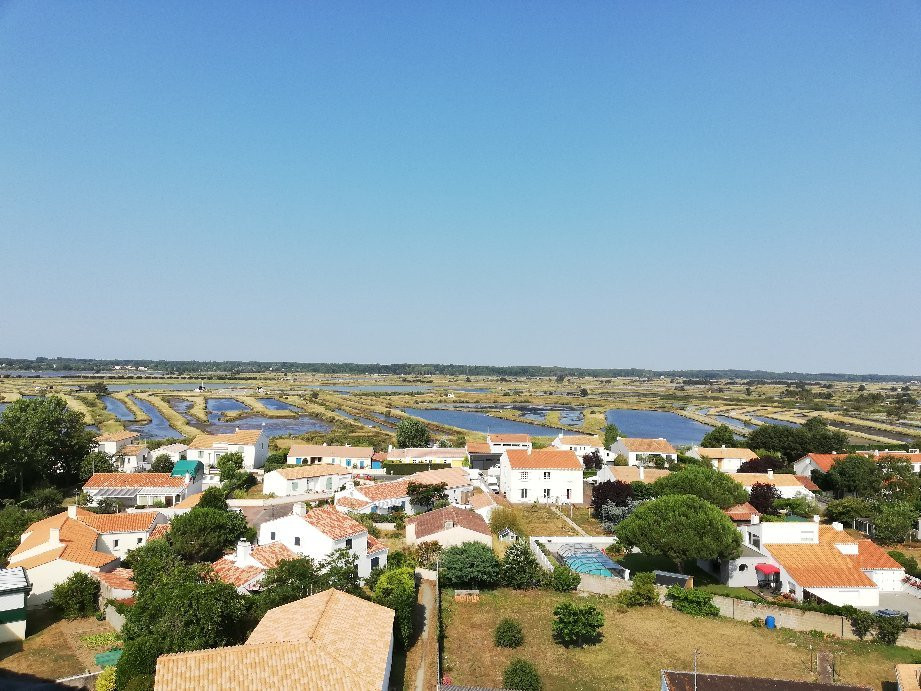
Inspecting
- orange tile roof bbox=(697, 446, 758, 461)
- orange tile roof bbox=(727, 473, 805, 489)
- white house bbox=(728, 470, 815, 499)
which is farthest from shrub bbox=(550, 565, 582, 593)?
orange tile roof bbox=(697, 446, 758, 461)

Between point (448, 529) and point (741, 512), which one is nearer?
point (448, 529)

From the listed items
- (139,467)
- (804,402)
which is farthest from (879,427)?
(139,467)

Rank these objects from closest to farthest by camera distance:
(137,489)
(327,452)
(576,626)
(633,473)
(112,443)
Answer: (576,626), (137,489), (633,473), (112,443), (327,452)

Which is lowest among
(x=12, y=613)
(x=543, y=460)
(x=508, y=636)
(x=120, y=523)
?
(x=508, y=636)

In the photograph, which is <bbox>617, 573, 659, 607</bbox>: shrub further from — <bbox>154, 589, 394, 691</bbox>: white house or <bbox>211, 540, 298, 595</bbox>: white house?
<bbox>211, 540, 298, 595</bbox>: white house

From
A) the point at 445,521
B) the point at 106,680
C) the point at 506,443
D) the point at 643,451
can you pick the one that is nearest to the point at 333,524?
the point at 445,521

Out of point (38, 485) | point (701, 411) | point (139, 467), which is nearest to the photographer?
point (38, 485)

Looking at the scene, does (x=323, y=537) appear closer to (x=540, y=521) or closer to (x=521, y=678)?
(x=521, y=678)

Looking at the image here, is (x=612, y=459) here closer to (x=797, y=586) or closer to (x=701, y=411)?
(x=797, y=586)
